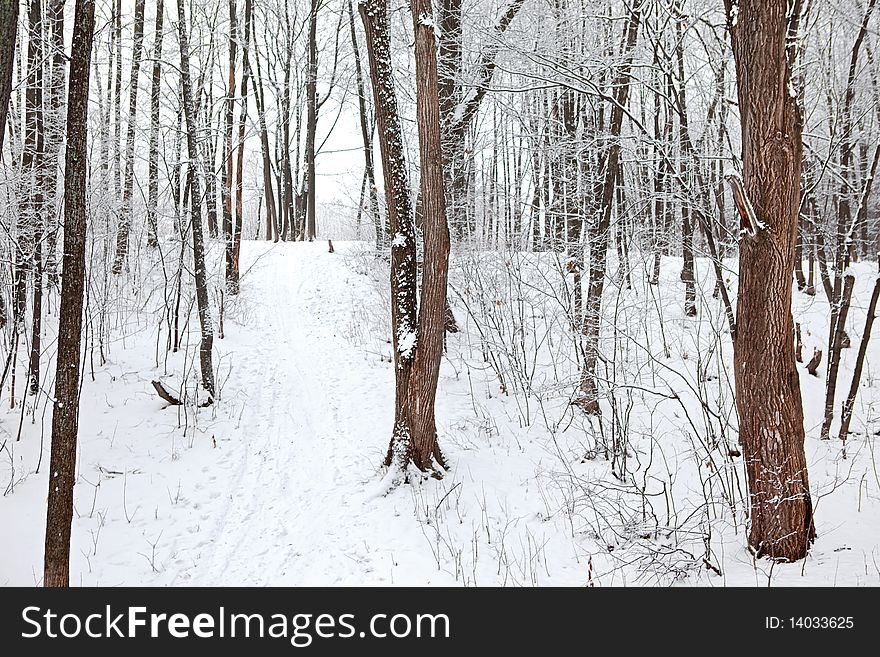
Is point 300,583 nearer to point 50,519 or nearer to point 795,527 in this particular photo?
point 50,519

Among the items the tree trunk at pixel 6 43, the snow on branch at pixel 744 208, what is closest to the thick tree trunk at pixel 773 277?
the snow on branch at pixel 744 208

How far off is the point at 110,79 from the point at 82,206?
1294cm

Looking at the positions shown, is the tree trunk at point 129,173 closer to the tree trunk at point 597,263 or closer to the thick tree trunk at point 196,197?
the thick tree trunk at point 196,197

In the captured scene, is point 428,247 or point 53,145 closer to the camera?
point 428,247

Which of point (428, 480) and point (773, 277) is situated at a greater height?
point (773, 277)

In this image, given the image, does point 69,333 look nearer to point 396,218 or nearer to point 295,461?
point 396,218

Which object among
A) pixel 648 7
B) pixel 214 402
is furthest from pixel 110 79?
pixel 648 7

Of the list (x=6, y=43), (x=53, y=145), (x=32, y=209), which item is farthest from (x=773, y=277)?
(x=53, y=145)

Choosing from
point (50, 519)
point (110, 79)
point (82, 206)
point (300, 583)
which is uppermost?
point (110, 79)

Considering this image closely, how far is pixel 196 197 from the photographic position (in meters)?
7.93

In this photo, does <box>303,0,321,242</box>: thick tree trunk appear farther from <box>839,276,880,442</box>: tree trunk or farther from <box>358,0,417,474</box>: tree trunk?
<box>839,276,880,442</box>: tree trunk

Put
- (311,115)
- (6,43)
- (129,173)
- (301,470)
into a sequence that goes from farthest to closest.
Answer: (311,115) < (129,173) < (301,470) < (6,43)

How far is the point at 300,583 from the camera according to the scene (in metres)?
4.20

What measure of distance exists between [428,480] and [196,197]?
17.8ft
